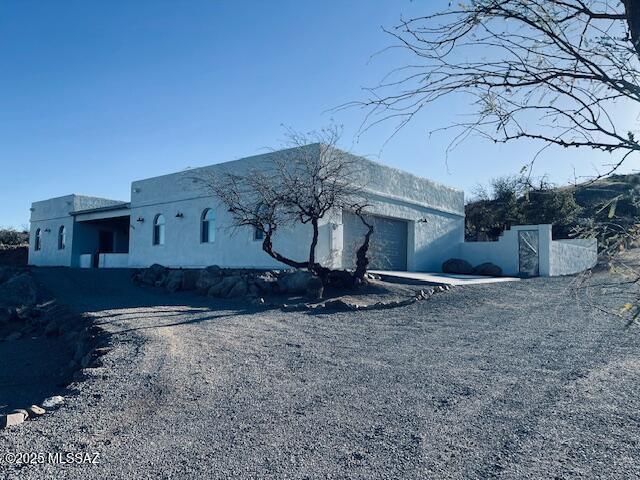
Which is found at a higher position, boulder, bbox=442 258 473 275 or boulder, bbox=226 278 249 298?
boulder, bbox=442 258 473 275

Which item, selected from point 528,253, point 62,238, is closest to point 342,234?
point 528,253

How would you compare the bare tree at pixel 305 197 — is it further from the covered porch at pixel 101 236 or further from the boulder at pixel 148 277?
the covered porch at pixel 101 236

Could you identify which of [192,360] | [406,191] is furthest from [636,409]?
[406,191]

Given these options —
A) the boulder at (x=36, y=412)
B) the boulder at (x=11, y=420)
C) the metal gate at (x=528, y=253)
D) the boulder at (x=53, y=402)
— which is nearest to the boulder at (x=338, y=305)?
the boulder at (x=53, y=402)

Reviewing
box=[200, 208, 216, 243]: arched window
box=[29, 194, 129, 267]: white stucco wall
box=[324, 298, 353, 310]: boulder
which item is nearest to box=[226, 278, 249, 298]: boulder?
box=[324, 298, 353, 310]: boulder

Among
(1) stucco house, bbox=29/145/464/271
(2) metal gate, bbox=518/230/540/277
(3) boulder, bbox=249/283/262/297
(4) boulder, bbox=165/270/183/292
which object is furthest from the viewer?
(2) metal gate, bbox=518/230/540/277

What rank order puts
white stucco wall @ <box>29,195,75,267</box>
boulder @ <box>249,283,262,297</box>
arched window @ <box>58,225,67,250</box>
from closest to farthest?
boulder @ <box>249,283,262,297</box>, white stucco wall @ <box>29,195,75,267</box>, arched window @ <box>58,225,67,250</box>

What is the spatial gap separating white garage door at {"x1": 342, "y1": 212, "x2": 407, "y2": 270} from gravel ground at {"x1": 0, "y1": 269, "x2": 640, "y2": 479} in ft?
31.9

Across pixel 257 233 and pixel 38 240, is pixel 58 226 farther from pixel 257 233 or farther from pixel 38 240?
pixel 257 233

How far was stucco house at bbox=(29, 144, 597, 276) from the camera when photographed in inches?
832

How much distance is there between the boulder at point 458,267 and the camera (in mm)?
26375

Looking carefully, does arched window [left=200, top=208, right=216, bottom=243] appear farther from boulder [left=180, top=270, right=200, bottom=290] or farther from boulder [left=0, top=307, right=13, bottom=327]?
boulder [left=0, top=307, right=13, bottom=327]

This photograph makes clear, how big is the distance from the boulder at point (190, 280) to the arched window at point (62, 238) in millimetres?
18556

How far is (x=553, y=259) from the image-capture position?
25531 mm
